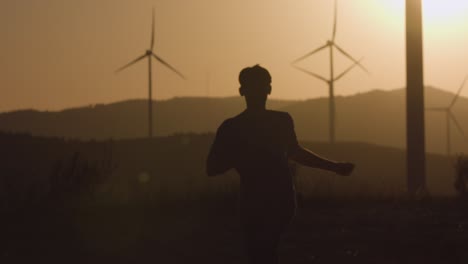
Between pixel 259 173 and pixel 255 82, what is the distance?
0.66m

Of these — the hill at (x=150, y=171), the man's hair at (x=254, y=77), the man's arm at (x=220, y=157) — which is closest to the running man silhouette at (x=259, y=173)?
the man's arm at (x=220, y=157)

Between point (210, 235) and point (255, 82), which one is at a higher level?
point (255, 82)

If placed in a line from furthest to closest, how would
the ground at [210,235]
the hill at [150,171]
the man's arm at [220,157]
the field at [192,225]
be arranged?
the hill at [150,171] < the field at [192,225] < the ground at [210,235] < the man's arm at [220,157]

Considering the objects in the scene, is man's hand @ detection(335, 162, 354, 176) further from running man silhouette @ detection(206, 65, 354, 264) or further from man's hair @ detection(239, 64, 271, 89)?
man's hair @ detection(239, 64, 271, 89)

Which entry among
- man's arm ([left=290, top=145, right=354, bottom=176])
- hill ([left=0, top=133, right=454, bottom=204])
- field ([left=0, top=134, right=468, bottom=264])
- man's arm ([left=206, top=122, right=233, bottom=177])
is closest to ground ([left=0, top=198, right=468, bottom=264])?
field ([left=0, top=134, right=468, bottom=264])

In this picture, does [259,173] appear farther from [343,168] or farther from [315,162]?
[343,168]

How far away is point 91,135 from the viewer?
18912 cm

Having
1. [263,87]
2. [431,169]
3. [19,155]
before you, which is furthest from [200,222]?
[431,169]

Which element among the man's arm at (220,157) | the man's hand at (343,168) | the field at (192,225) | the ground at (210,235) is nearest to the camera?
the man's arm at (220,157)

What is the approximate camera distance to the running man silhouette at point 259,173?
704 centimetres

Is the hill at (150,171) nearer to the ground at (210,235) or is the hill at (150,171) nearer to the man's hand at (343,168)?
the ground at (210,235)

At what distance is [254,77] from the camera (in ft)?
24.1

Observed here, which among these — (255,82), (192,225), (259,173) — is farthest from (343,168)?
(192,225)

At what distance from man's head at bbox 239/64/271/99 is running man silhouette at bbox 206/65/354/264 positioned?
0.21 meters
